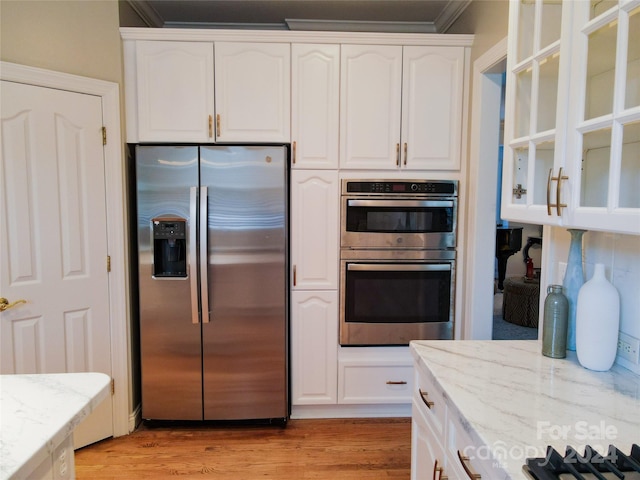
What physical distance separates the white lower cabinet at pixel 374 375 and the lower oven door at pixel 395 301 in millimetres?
75

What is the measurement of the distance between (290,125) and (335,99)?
1.03ft

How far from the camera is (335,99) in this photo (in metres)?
2.35

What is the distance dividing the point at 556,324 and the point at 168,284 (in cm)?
201

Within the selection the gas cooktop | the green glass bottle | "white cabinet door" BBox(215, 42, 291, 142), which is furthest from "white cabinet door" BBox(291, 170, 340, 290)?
the gas cooktop

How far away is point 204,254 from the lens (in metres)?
2.29

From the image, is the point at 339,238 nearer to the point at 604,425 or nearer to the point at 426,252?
the point at 426,252

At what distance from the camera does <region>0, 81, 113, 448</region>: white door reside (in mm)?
1961

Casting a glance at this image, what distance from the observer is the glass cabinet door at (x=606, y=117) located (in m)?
0.97

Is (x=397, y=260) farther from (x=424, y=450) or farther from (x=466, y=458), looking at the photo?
(x=466, y=458)

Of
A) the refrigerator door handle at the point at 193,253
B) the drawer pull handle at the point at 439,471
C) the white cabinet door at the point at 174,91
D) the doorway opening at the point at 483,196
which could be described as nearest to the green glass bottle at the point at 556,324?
the drawer pull handle at the point at 439,471

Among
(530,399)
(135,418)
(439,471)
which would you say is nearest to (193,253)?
(135,418)

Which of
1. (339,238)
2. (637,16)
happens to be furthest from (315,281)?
(637,16)

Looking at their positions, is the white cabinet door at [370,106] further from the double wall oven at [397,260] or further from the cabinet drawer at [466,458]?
the cabinet drawer at [466,458]

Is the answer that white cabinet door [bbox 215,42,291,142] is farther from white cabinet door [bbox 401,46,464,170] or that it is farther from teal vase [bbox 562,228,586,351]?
teal vase [bbox 562,228,586,351]
